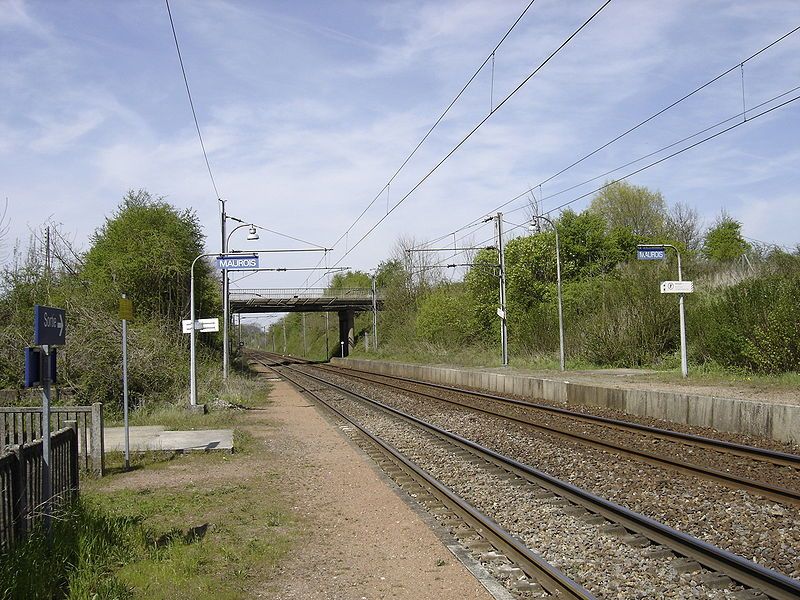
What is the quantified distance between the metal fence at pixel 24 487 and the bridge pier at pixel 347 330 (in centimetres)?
6748

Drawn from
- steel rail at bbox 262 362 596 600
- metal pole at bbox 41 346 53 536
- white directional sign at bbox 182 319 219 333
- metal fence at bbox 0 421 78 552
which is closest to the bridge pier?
white directional sign at bbox 182 319 219 333

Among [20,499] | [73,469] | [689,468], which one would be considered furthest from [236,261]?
[20,499]

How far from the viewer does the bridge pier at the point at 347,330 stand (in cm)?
7738

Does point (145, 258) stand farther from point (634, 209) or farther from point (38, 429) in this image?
point (634, 209)

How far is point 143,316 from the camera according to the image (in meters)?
27.0

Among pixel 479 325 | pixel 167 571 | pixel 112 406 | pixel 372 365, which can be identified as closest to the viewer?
pixel 167 571

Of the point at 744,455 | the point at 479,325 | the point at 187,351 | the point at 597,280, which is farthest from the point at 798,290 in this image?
the point at 479,325

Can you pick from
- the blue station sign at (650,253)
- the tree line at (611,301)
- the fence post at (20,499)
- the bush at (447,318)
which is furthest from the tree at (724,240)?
the fence post at (20,499)

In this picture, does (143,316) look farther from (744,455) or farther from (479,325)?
(479,325)

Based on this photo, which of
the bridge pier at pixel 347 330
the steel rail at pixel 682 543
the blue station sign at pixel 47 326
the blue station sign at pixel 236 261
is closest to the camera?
the steel rail at pixel 682 543

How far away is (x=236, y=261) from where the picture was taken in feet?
74.5

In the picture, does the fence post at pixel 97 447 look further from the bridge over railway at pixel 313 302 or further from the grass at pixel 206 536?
the bridge over railway at pixel 313 302

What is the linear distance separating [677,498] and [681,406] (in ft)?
26.8

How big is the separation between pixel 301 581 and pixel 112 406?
49.3 ft
